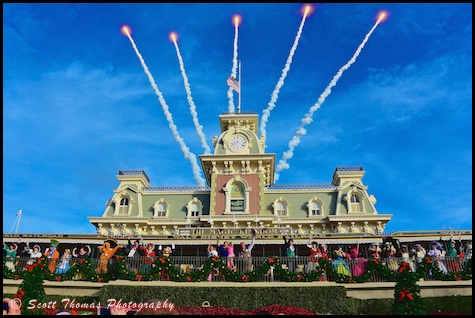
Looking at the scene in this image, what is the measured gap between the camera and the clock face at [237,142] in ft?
125

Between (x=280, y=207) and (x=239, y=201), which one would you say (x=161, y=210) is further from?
(x=280, y=207)

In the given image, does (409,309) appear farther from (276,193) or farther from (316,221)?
(276,193)

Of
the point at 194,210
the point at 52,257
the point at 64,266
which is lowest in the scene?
the point at 64,266

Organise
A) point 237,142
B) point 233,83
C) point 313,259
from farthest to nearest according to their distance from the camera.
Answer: point 233,83 < point 237,142 < point 313,259

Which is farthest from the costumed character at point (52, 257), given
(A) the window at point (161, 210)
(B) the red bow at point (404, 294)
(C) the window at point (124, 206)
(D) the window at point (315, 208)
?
(D) the window at point (315, 208)

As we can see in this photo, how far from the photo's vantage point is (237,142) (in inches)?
1507

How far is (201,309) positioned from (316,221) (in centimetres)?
2127

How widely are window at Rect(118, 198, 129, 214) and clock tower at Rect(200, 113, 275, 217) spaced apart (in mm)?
8741

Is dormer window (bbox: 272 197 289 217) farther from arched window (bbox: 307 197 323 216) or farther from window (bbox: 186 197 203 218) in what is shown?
window (bbox: 186 197 203 218)

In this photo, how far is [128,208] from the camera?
36.9 metres

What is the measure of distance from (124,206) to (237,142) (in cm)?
1340

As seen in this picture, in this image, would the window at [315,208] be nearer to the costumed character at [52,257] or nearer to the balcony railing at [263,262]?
the balcony railing at [263,262]

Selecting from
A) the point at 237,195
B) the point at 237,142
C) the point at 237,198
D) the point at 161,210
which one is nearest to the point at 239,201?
the point at 237,198

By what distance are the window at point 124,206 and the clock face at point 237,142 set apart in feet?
40.3
